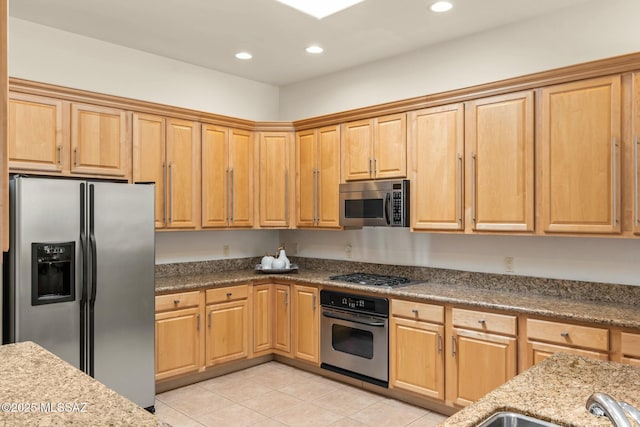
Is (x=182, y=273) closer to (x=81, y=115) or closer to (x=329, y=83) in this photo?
(x=81, y=115)

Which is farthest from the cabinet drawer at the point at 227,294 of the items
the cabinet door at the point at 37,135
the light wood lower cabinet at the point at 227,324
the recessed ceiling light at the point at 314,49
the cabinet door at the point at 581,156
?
the cabinet door at the point at 581,156

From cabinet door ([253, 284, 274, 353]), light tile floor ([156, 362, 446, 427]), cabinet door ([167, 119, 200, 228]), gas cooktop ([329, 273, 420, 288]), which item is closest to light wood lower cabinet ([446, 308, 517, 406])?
light tile floor ([156, 362, 446, 427])

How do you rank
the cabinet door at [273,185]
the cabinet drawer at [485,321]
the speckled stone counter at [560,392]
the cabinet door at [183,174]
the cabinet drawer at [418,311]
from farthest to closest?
the cabinet door at [273,185] < the cabinet door at [183,174] < the cabinet drawer at [418,311] < the cabinet drawer at [485,321] < the speckled stone counter at [560,392]

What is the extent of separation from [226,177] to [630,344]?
328 centimetres

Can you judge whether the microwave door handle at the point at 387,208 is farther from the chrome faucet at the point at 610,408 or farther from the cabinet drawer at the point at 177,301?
the chrome faucet at the point at 610,408

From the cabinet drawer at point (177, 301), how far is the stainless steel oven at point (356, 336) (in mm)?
1054

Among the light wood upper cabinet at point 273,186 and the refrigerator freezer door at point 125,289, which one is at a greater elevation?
the light wood upper cabinet at point 273,186

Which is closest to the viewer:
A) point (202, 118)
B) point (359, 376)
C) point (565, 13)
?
point (565, 13)

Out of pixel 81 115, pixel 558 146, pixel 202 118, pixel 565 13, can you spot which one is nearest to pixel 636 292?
pixel 558 146

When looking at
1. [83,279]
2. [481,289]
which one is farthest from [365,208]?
[83,279]

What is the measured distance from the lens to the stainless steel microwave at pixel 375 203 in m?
3.73

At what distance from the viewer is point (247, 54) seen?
13.7 ft

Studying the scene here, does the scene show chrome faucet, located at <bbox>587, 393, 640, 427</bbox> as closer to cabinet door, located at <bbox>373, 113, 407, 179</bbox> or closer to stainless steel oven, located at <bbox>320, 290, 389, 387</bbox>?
stainless steel oven, located at <bbox>320, 290, 389, 387</bbox>

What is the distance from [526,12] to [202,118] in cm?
269
